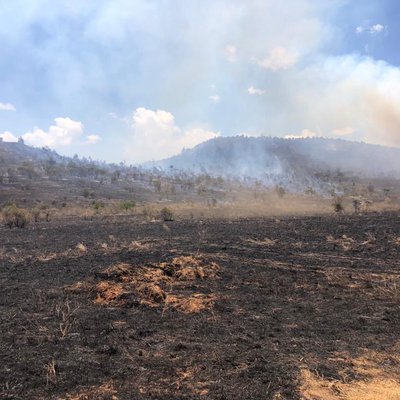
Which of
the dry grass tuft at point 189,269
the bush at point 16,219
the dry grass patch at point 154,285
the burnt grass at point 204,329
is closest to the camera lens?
the burnt grass at point 204,329

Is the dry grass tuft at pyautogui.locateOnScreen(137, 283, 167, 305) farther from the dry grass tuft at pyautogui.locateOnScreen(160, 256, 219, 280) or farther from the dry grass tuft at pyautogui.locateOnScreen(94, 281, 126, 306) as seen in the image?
the dry grass tuft at pyautogui.locateOnScreen(160, 256, 219, 280)

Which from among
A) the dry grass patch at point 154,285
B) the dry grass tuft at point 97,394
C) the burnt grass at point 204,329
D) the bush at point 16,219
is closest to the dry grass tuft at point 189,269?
the dry grass patch at point 154,285

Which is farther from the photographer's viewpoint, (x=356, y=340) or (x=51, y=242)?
(x=51, y=242)

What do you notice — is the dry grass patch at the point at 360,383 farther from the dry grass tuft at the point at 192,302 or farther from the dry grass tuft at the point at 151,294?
the dry grass tuft at the point at 151,294

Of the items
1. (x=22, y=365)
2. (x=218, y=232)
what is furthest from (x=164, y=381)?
(x=218, y=232)

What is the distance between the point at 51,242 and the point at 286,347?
56.3 feet

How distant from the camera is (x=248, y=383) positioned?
17.5 ft

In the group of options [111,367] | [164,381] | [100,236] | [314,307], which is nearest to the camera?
[164,381]

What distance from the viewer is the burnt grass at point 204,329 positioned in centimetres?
541

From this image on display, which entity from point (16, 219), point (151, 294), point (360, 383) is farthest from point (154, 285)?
point (16, 219)

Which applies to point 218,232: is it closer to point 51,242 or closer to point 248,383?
point 51,242

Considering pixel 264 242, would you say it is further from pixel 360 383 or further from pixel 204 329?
pixel 360 383

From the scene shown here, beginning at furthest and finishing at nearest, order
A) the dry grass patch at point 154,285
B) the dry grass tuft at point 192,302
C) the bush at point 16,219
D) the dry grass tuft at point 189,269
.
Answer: the bush at point 16,219, the dry grass tuft at point 189,269, the dry grass patch at point 154,285, the dry grass tuft at point 192,302

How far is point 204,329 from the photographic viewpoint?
7488 mm
